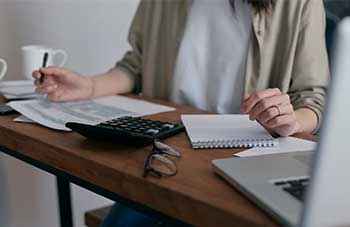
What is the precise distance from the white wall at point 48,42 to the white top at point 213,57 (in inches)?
19.2

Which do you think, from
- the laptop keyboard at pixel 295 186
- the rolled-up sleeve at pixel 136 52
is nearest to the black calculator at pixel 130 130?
the laptop keyboard at pixel 295 186

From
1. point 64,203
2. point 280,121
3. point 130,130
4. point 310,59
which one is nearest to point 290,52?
point 310,59

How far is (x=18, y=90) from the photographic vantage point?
113cm

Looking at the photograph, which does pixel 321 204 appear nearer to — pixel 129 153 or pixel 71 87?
pixel 129 153

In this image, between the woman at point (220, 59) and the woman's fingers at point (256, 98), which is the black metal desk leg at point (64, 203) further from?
the woman's fingers at point (256, 98)

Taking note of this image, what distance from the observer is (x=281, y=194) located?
547 millimetres

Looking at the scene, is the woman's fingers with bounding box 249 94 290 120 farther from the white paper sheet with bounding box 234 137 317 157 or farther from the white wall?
the white wall

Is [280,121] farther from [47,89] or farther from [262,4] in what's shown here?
[47,89]

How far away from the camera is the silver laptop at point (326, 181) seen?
41 cm

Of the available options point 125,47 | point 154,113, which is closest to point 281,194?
point 154,113

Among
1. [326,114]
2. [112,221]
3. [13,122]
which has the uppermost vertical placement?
[326,114]

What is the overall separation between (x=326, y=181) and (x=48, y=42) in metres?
1.20

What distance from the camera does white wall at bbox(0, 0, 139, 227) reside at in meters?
1.44

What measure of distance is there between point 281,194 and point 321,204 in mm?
93
